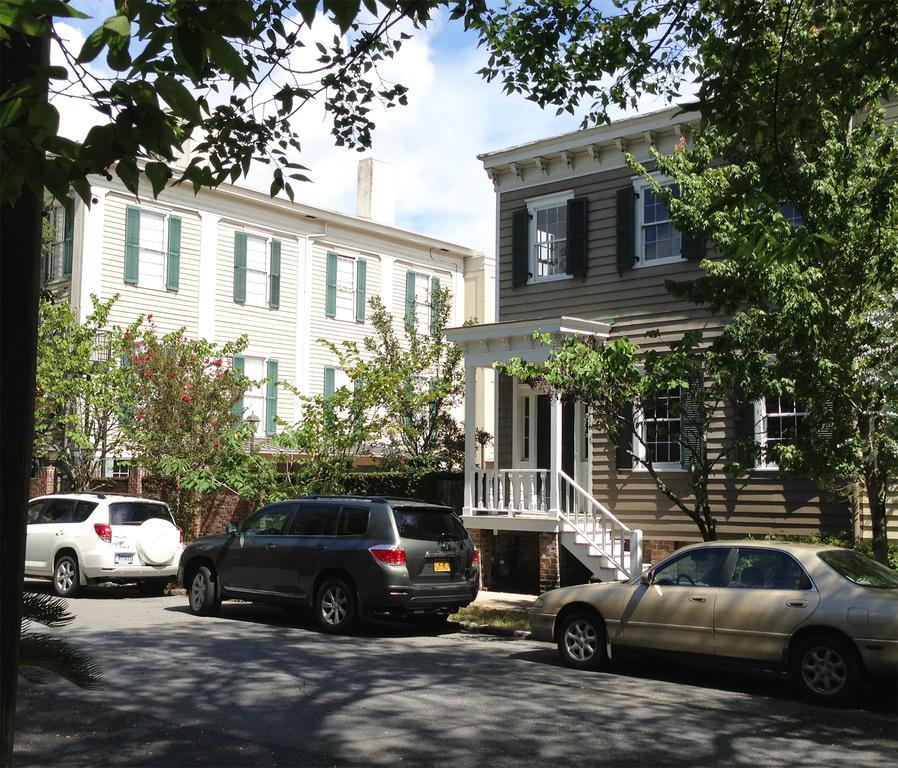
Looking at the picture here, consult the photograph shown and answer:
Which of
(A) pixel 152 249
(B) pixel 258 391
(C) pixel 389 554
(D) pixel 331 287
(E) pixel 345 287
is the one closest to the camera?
(C) pixel 389 554

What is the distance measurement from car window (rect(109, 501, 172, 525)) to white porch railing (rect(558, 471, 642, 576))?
7180 millimetres

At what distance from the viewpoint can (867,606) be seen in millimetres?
9531

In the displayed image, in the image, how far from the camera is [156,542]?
18156mm

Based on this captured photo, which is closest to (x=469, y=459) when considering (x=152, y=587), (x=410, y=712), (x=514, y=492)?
(x=514, y=492)

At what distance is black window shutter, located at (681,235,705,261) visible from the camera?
18667mm

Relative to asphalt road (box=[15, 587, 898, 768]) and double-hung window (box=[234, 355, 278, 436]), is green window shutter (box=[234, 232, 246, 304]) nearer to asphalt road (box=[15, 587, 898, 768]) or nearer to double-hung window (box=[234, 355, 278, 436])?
double-hung window (box=[234, 355, 278, 436])

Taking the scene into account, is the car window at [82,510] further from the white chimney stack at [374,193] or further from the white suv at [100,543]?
the white chimney stack at [374,193]

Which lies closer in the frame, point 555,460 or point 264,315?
point 555,460

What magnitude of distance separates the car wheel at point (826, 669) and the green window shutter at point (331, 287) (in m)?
23.0

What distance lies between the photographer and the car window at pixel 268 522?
50.2 ft

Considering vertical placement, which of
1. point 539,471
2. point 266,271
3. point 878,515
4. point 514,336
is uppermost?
point 266,271

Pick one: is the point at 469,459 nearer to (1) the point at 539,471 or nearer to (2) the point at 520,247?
(1) the point at 539,471

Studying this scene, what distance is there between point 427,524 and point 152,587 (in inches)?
314

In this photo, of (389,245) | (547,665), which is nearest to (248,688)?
(547,665)
